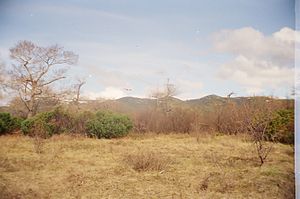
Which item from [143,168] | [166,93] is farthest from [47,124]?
[166,93]

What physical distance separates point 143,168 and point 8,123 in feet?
4.19

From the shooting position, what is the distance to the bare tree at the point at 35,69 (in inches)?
128

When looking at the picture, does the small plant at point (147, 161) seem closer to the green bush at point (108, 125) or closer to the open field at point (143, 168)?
the open field at point (143, 168)

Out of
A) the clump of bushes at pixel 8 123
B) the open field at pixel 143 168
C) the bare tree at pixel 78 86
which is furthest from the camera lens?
the bare tree at pixel 78 86

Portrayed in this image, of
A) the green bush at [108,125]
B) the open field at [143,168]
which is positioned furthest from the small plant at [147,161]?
the green bush at [108,125]

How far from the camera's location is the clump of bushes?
10.5ft

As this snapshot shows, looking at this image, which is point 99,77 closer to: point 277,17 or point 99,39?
point 99,39

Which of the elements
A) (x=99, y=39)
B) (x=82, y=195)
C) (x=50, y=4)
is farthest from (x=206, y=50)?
(x=82, y=195)

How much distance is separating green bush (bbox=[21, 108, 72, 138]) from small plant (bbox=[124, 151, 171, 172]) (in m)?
0.66

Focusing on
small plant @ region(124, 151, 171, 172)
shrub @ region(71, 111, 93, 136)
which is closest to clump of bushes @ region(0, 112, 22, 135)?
shrub @ region(71, 111, 93, 136)

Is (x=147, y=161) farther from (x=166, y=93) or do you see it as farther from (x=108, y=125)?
(x=166, y=93)

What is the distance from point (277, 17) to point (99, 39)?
170 cm

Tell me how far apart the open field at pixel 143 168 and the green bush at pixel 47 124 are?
0.07 meters

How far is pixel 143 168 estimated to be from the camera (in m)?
3.27
